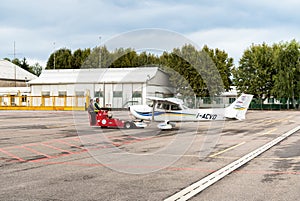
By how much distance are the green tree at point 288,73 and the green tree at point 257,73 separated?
166 centimetres

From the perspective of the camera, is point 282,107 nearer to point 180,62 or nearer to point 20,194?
point 180,62

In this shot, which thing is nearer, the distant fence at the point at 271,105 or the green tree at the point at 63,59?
the distant fence at the point at 271,105

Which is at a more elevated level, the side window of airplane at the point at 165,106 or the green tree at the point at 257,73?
the green tree at the point at 257,73

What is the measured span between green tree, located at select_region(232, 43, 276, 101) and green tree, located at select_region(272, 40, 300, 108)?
1.66m

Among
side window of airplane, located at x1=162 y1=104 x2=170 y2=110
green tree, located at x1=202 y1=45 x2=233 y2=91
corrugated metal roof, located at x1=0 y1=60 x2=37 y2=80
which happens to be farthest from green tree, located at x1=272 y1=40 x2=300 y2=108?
corrugated metal roof, located at x1=0 y1=60 x2=37 y2=80

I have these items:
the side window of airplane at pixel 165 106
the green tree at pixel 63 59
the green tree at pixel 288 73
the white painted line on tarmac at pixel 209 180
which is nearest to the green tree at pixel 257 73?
the green tree at pixel 288 73

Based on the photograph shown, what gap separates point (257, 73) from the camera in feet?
229

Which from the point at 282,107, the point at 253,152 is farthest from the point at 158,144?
the point at 282,107

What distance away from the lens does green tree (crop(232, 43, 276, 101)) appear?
69.3 m

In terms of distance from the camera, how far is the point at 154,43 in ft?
44.8

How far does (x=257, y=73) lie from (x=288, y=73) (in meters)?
5.62

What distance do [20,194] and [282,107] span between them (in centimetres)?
6839

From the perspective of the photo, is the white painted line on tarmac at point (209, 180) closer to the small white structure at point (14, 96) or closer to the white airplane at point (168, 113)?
the white airplane at point (168, 113)

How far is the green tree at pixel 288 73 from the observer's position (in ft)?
220
